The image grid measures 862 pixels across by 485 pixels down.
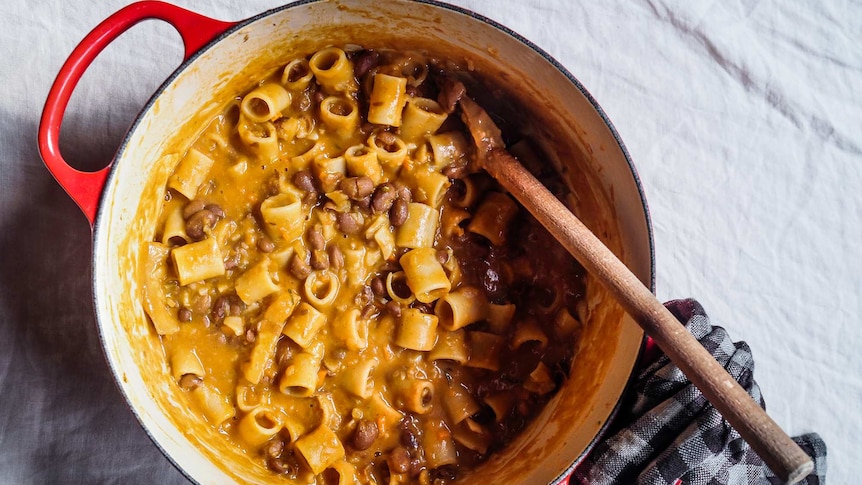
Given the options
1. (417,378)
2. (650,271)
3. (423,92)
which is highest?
(650,271)

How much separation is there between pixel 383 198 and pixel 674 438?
56.9 inches

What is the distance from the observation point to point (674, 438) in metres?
2.90

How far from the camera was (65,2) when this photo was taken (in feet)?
10.5

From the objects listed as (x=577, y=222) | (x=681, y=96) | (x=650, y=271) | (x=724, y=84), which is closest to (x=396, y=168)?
(x=577, y=222)

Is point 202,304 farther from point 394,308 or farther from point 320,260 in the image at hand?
point 394,308

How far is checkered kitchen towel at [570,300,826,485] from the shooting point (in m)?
2.85

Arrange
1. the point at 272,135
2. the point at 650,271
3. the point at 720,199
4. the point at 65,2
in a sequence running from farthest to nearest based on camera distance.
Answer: the point at 720,199 < the point at 65,2 < the point at 272,135 < the point at 650,271

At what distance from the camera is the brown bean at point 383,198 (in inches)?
120

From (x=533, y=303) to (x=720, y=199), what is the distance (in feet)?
3.24

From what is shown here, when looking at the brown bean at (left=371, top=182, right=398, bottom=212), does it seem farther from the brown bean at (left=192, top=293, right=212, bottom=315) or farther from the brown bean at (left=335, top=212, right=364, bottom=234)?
the brown bean at (left=192, top=293, right=212, bottom=315)

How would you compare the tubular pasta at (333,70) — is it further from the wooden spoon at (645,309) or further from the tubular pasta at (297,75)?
the wooden spoon at (645,309)

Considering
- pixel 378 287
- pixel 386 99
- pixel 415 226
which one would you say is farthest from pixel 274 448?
pixel 386 99

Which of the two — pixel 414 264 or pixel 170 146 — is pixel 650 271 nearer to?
pixel 414 264

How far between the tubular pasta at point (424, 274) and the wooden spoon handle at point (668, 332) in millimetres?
421
